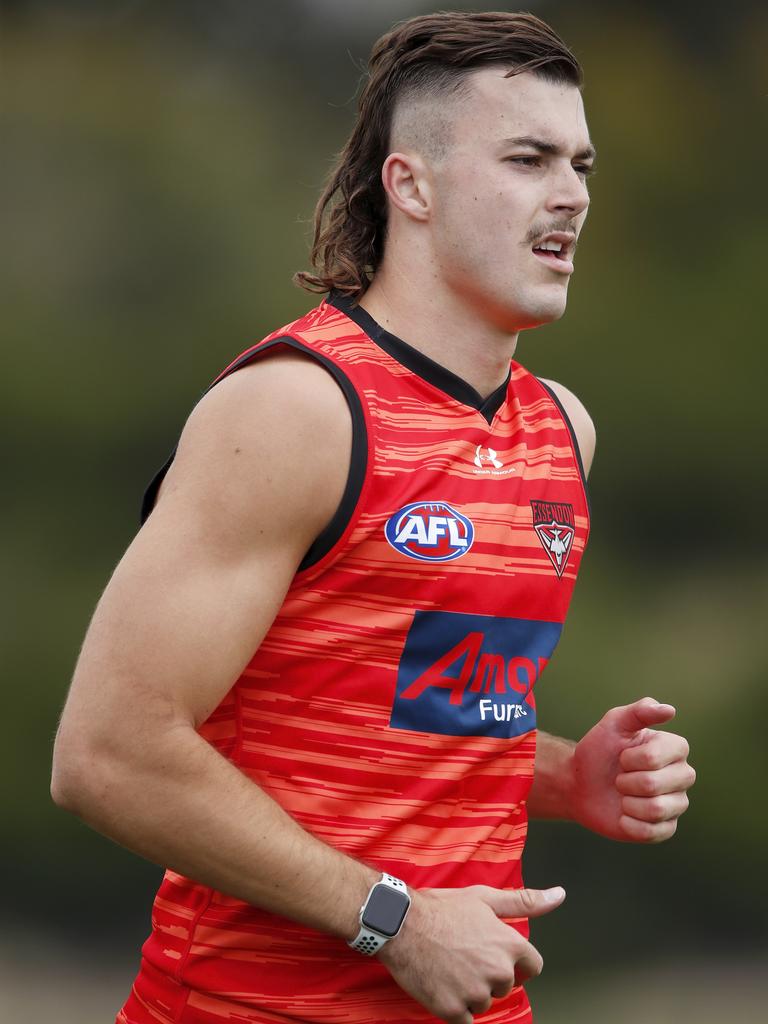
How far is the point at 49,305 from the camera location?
4660 mm

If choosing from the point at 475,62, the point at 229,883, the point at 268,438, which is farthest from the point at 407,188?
the point at 229,883

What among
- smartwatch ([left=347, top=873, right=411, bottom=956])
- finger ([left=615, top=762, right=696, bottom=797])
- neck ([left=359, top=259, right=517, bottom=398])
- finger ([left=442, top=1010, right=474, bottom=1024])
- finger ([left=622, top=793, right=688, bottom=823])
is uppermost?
neck ([left=359, top=259, right=517, bottom=398])

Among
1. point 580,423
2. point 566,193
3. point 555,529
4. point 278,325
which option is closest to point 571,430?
point 580,423

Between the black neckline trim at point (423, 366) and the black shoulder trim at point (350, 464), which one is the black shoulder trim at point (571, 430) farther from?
the black shoulder trim at point (350, 464)

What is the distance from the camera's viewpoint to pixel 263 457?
62.1 inches

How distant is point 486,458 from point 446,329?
0.67ft

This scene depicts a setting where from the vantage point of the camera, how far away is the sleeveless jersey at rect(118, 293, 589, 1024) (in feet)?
5.43

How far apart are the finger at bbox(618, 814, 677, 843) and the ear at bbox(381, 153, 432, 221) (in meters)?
0.91

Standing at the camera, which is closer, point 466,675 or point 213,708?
point 213,708

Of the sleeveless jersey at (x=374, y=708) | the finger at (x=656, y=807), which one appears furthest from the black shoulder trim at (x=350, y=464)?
the finger at (x=656, y=807)

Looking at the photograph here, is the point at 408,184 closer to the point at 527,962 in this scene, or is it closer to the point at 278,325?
the point at 527,962

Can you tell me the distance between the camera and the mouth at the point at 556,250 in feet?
6.16

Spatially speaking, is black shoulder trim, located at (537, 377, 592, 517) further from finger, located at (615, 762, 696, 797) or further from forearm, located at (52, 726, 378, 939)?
forearm, located at (52, 726, 378, 939)

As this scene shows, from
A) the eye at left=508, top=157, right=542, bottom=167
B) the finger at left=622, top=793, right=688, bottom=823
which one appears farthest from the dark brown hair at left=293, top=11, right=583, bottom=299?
the finger at left=622, top=793, right=688, bottom=823
